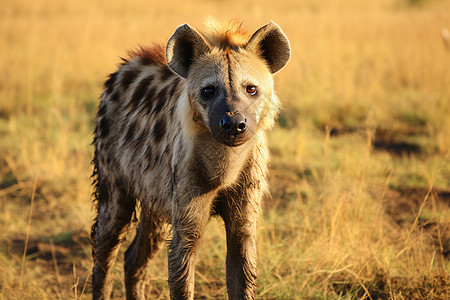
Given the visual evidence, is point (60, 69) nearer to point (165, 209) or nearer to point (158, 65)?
point (158, 65)

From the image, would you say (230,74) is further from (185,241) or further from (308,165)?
(308,165)

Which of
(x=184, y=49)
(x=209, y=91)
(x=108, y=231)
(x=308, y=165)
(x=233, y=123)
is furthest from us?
(x=308, y=165)

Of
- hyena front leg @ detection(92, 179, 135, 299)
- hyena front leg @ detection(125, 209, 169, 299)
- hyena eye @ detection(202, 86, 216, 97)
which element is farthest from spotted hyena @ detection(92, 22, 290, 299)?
hyena front leg @ detection(125, 209, 169, 299)

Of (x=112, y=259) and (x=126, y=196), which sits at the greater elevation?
(x=126, y=196)

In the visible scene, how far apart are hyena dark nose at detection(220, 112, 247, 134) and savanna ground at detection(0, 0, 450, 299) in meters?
0.73

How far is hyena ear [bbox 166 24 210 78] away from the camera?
1941mm

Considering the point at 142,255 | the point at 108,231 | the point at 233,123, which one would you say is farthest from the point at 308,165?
the point at 233,123

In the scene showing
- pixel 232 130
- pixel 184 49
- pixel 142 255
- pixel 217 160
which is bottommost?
pixel 142 255

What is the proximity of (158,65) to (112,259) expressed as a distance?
3.47ft

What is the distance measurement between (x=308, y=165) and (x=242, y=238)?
2.40 m

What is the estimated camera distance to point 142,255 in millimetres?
2719

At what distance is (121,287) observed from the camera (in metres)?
2.96

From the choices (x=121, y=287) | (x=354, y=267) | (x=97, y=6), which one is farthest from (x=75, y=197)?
(x=97, y=6)

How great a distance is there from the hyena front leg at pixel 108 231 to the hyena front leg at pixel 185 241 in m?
0.64
